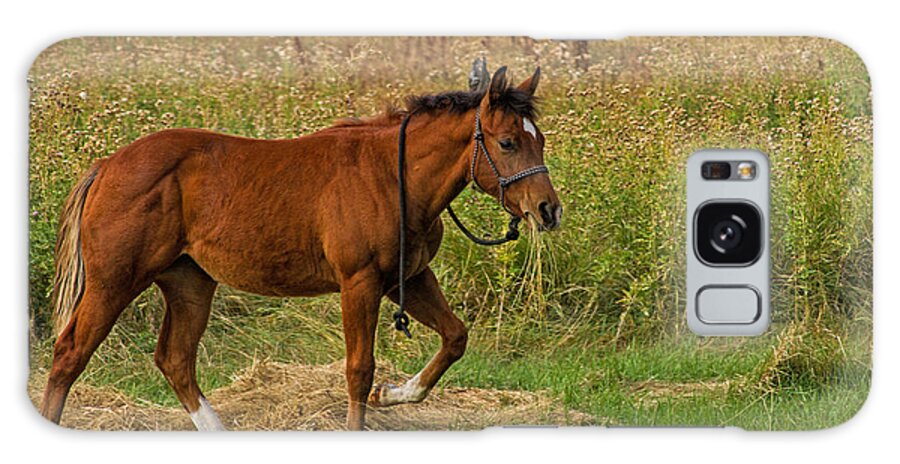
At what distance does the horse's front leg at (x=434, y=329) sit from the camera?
722 cm

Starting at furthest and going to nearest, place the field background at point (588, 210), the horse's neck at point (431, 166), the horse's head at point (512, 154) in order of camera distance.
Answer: the field background at point (588, 210), the horse's neck at point (431, 166), the horse's head at point (512, 154)

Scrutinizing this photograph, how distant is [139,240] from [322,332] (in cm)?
96

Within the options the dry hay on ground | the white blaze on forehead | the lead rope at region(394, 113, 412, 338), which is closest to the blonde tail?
the dry hay on ground

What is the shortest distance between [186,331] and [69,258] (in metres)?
0.65

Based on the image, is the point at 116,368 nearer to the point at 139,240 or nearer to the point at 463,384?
the point at 139,240

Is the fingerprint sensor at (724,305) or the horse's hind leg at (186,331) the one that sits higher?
the fingerprint sensor at (724,305)

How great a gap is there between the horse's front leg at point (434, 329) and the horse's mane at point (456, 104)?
75cm

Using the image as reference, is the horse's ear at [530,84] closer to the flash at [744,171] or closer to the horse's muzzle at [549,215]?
the horse's muzzle at [549,215]

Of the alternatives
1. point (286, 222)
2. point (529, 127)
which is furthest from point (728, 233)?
point (286, 222)

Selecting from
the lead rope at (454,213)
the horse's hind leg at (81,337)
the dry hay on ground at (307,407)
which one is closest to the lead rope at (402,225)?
the lead rope at (454,213)

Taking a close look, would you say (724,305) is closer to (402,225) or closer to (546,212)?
(546,212)

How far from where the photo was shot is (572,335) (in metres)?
7.23

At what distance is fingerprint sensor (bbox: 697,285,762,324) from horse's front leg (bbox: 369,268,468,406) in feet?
3.72

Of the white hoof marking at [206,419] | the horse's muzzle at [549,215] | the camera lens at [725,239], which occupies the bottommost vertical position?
the white hoof marking at [206,419]
